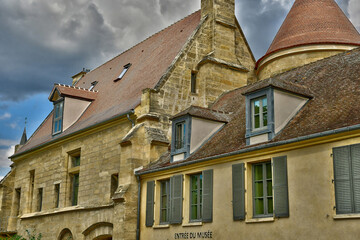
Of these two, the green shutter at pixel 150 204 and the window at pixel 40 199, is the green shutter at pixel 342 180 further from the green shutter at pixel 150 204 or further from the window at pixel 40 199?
the window at pixel 40 199

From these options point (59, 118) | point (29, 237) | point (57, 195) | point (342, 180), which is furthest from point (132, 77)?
point (342, 180)

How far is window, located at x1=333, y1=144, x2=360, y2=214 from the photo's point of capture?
32.0 feet

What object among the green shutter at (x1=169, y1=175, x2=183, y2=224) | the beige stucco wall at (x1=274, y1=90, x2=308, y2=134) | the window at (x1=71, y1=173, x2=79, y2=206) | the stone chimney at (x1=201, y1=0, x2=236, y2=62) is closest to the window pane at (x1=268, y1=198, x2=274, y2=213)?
the beige stucco wall at (x1=274, y1=90, x2=308, y2=134)

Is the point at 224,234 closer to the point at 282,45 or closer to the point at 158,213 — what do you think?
the point at 158,213

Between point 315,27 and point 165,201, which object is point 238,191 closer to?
point 165,201

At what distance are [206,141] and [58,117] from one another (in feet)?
34.4

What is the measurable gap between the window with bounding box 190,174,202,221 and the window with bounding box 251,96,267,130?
8.04 ft

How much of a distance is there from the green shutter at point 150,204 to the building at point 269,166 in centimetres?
3

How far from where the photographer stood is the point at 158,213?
15.4m

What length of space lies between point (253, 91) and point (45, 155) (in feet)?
44.8

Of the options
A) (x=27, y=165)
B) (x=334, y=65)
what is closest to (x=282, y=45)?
(x=334, y=65)

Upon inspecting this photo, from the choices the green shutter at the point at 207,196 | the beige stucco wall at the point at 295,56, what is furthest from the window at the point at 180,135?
the beige stucco wall at the point at 295,56

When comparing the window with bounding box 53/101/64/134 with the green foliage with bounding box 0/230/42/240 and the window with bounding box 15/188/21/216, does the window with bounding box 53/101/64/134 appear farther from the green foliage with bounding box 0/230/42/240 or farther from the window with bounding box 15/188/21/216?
the window with bounding box 15/188/21/216

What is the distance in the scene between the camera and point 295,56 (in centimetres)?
1994
